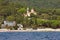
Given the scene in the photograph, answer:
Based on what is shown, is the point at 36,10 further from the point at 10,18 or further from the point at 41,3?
the point at 10,18

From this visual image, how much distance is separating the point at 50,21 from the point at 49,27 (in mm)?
2117

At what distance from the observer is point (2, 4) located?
73.2 metres

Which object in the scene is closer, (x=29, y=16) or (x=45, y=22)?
(x=45, y=22)

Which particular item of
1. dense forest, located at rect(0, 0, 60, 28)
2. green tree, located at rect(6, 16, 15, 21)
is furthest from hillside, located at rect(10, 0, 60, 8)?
green tree, located at rect(6, 16, 15, 21)

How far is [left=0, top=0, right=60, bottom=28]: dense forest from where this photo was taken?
60403mm

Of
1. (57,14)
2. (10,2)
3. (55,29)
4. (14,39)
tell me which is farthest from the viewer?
(10,2)

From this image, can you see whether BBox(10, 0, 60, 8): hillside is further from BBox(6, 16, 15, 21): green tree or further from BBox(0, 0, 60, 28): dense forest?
BBox(6, 16, 15, 21): green tree

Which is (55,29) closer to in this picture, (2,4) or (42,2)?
(42,2)

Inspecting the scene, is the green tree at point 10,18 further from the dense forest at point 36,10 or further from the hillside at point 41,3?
the hillside at point 41,3

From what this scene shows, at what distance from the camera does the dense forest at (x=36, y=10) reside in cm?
6040

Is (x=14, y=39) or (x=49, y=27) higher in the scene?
(x=14, y=39)

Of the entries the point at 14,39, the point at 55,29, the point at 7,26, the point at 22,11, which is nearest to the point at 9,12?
the point at 22,11

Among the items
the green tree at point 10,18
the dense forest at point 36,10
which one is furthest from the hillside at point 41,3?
the green tree at point 10,18

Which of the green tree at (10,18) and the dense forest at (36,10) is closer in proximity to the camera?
the dense forest at (36,10)
